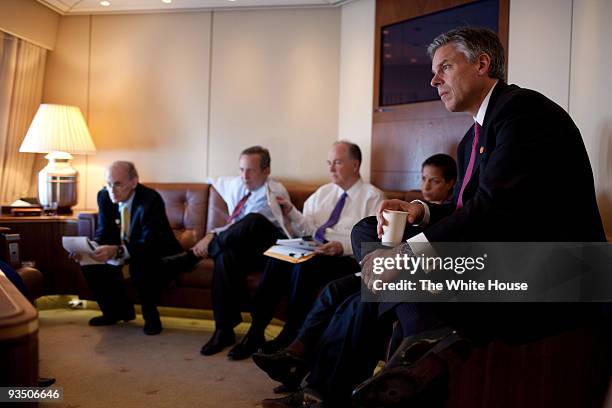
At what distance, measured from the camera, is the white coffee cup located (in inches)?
62.2

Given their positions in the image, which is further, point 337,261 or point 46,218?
point 46,218

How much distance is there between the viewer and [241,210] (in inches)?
137

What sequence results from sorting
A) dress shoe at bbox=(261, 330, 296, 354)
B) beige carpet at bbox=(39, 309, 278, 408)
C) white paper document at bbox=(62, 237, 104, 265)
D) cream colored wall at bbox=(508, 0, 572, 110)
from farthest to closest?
white paper document at bbox=(62, 237, 104, 265), cream colored wall at bbox=(508, 0, 572, 110), dress shoe at bbox=(261, 330, 296, 354), beige carpet at bbox=(39, 309, 278, 408)

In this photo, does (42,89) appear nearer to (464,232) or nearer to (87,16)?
(87,16)

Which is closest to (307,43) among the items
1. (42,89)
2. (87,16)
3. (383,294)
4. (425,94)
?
(425,94)

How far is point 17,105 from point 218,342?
2696 mm

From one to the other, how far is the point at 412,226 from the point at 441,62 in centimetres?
55

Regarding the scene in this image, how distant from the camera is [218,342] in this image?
2.97 meters

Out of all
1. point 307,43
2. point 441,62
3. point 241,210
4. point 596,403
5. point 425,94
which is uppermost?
point 307,43

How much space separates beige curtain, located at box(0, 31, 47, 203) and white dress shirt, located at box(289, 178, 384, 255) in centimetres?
245

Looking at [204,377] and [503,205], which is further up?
[503,205]

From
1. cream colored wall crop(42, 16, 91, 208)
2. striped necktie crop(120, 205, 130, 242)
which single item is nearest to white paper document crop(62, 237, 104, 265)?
striped necktie crop(120, 205, 130, 242)

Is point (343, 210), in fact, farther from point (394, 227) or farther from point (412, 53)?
point (394, 227)

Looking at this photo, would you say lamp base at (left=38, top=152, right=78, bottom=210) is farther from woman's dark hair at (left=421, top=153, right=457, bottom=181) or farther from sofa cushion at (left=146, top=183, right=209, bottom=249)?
woman's dark hair at (left=421, top=153, right=457, bottom=181)
